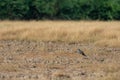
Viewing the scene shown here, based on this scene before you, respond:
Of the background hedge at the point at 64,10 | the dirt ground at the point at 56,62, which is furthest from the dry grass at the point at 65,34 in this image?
the background hedge at the point at 64,10

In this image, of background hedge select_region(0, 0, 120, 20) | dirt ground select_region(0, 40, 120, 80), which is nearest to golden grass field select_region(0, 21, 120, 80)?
dirt ground select_region(0, 40, 120, 80)

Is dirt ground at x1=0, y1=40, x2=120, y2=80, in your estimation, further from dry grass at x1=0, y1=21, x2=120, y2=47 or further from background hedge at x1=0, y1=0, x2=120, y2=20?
background hedge at x1=0, y1=0, x2=120, y2=20

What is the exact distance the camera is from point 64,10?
142 feet

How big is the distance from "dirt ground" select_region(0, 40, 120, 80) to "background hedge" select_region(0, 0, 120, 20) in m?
18.5

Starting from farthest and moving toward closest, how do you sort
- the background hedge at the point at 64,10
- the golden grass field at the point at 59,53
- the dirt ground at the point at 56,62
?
the background hedge at the point at 64,10 → the golden grass field at the point at 59,53 → the dirt ground at the point at 56,62

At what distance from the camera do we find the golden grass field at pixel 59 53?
44.2 ft

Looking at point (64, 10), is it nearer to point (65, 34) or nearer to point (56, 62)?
point (65, 34)

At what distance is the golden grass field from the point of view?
44.2 ft

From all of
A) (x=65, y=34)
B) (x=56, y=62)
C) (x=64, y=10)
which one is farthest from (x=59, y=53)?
(x=64, y=10)

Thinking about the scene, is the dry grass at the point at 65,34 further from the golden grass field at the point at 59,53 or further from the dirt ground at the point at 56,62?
the dirt ground at the point at 56,62

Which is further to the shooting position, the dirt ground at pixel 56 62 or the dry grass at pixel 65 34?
the dry grass at pixel 65 34

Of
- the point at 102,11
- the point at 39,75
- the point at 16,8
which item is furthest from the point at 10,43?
the point at 102,11

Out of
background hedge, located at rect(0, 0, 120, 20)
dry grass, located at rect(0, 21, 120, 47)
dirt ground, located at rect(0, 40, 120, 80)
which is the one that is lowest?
background hedge, located at rect(0, 0, 120, 20)

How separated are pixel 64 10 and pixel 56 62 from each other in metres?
27.4
